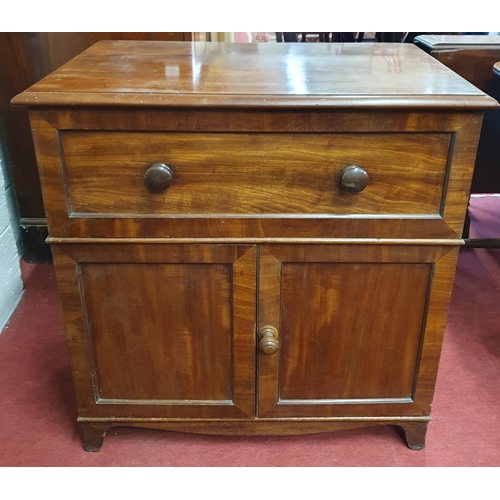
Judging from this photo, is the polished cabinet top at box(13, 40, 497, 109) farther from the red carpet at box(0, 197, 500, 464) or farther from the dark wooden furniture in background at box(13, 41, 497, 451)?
the red carpet at box(0, 197, 500, 464)

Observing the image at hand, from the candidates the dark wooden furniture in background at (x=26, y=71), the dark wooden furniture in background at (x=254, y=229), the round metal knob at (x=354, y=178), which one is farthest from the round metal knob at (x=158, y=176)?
the dark wooden furniture in background at (x=26, y=71)

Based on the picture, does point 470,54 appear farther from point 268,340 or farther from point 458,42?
point 268,340

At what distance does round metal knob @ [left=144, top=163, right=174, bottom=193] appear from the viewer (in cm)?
89

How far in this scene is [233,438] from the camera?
1.23 metres

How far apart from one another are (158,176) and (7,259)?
982 millimetres

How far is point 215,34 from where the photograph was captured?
2.17 m

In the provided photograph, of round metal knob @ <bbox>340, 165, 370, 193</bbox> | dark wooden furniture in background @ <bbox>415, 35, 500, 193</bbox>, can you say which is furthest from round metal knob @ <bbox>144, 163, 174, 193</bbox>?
dark wooden furniture in background @ <bbox>415, 35, 500, 193</bbox>

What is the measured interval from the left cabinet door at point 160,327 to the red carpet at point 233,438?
11 cm

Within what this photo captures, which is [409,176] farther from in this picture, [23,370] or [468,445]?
[23,370]

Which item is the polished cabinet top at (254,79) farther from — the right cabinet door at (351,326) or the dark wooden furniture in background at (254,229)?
the right cabinet door at (351,326)

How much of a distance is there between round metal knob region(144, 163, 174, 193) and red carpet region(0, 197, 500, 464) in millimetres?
618

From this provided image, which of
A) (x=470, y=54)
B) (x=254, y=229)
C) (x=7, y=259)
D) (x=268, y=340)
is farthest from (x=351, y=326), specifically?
(x=7, y=259)

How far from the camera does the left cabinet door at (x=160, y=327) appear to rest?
988 mm

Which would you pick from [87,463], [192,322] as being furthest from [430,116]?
[87,463]
